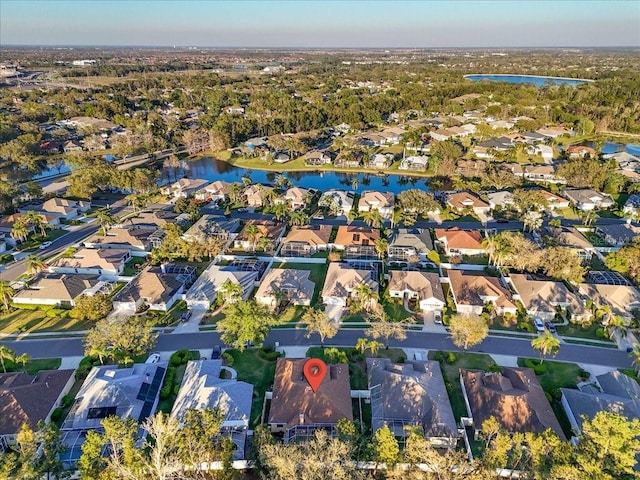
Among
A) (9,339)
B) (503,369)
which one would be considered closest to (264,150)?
(9,339)

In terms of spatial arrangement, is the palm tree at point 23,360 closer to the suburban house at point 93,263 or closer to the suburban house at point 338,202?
the suburban house at point 93,263

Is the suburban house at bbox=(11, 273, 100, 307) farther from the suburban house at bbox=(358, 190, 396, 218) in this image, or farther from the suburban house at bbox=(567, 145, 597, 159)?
the suburban house at bbox=(567, 145, 597, 159)

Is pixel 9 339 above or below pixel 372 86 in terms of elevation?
below

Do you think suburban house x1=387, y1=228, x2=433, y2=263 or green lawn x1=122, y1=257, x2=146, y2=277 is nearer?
green lawn x1=122, y1=257, x2=146, y2=277

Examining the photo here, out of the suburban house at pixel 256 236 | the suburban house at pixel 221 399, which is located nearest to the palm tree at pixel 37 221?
the suburban house at pixel 256 236

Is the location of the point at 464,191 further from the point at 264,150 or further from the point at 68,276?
the point at 68,276

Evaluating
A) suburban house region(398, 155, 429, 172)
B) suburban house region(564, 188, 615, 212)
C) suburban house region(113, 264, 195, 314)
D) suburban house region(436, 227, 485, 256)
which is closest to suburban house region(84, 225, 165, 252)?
suburban house region(113, 264, 195, 314)
